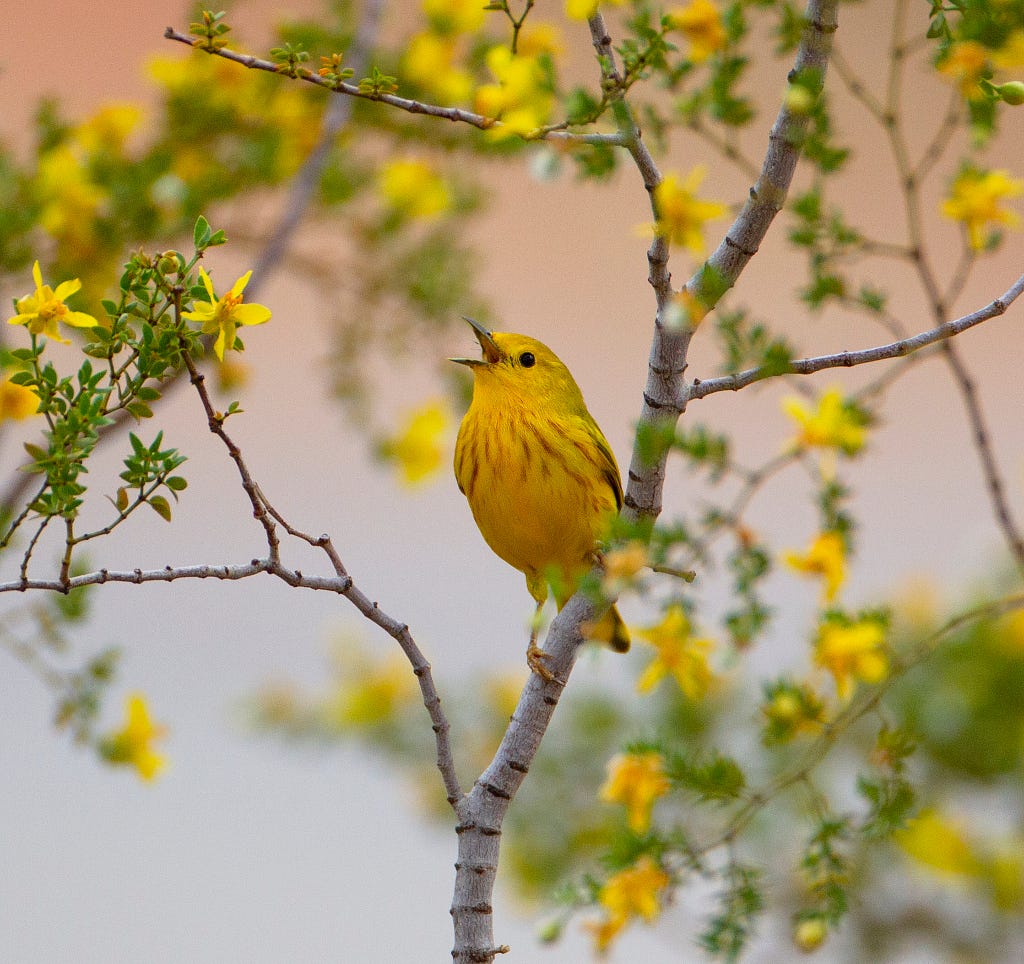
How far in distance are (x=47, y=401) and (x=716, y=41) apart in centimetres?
84

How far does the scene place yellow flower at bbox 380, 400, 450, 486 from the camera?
103 inches

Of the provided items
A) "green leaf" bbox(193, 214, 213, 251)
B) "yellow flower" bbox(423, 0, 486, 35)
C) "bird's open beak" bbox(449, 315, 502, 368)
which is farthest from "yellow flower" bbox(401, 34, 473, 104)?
"green leaf" bbox(193, 214, 213, 251)

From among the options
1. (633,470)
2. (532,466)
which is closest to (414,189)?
(532,466)

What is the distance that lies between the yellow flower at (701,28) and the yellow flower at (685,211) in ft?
0.90

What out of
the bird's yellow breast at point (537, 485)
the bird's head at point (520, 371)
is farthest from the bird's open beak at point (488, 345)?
the bird's yellow breast at point (537, 485)

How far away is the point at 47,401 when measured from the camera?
116cm

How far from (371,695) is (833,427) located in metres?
1.76

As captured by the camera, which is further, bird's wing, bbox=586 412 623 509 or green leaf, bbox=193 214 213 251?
bird's wing, bbox=586 412 623 509

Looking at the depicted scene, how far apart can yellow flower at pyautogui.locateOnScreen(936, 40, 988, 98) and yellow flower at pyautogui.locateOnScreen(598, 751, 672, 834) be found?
0.86 metres

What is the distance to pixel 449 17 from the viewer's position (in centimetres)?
228

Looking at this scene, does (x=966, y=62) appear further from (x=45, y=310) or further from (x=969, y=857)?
(x=969, y=857)

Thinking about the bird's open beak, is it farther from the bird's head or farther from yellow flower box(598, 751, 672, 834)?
yellow flower box(598, 751, 672, 834)

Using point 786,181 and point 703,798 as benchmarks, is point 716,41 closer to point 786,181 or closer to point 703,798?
point 786,181

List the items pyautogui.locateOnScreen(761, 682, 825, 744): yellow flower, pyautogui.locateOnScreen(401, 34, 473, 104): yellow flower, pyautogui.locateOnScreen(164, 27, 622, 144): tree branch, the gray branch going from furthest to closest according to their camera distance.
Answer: pyautogui.locateOnScreen(401, 34, 473, 104): yellow flower, pyautogui.locateOnScreen(761, 682, 825, 744): yellow flower, the gray branch, pyautogui.locateOnScreen(164, 27, 622, 144): tree branch
